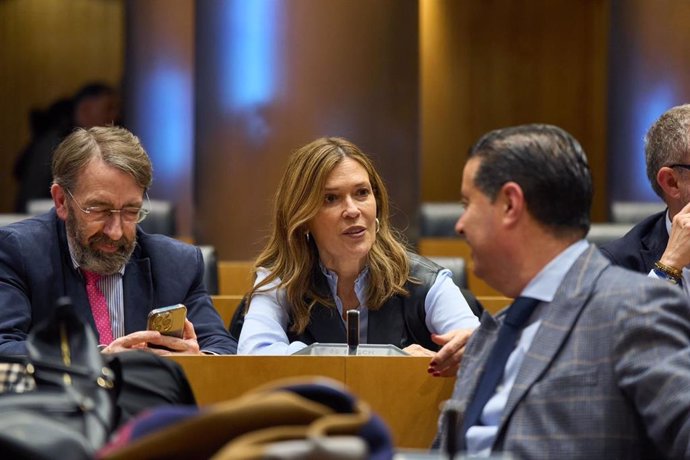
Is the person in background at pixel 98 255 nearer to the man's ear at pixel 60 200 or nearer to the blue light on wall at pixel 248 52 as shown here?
the man's ear at pixel 60 200

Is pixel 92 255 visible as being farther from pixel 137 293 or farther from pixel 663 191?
pixel 663 191

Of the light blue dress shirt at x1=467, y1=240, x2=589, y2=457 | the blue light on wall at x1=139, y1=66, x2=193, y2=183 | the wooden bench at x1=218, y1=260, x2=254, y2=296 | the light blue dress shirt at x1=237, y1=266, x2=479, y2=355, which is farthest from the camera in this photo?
the blue light on wall at x1=139, y1=66, x2=193, y2=183

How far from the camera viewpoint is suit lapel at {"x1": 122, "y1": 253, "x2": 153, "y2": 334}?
364cm

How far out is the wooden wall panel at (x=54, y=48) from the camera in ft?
40.5

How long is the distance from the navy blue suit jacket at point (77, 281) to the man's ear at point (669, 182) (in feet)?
4.85

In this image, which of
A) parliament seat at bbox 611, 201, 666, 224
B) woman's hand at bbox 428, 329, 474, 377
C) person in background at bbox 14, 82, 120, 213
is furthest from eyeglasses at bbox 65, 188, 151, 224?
person in background at bbox 14, 82, 120, 213

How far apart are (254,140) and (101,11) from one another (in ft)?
23.0

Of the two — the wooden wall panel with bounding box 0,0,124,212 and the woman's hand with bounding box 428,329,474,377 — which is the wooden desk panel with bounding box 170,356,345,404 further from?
the wooden wall panel with bounding box 0,0,124,212

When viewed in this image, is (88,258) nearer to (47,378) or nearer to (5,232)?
(5,232)

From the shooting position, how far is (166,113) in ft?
30.2

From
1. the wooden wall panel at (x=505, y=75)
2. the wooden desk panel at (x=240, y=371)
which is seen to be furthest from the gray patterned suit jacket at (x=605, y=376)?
the wooden wall panel at (x=505, y=75)

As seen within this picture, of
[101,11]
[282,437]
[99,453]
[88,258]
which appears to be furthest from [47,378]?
[101,11]

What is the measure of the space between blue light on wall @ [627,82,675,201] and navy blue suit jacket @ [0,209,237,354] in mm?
4576

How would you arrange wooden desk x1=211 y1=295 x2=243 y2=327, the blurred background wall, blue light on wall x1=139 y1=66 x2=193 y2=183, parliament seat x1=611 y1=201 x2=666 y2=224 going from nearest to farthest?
wooden desk x1=211 y1=295 x2=243 y2=327
the blurred background wall
parliament seat x1=611 y1=201 x2=666 y2=224
blue light on wall x1=139 y1=66 x2=193 y2=183
